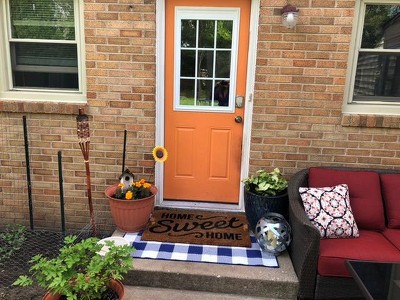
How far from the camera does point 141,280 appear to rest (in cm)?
251

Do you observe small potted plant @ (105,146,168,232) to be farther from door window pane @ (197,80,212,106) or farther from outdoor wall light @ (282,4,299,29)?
outdoor wall light @ (282,4,299,29)

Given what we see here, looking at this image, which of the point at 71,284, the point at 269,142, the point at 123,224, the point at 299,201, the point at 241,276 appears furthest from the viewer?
the point at 269,142

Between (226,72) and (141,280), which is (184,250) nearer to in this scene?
(141,280)

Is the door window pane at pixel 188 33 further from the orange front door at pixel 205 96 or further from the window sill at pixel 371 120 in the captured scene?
the window sill at pixel 371 120

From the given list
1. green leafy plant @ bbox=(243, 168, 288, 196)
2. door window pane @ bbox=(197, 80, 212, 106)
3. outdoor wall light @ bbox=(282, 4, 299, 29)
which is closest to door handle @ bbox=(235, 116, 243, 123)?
door window pane @ bbox=(197, 80, 212, 106)

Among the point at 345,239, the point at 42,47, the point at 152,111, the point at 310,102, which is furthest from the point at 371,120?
the point at 42,47

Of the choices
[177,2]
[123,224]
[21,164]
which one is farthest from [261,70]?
[21,164]

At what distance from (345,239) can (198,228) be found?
121 centimetres

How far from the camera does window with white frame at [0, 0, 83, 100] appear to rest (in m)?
3.13

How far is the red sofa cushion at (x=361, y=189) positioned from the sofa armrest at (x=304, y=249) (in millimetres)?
413

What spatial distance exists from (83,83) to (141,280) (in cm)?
184

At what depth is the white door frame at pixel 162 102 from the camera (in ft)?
10.0

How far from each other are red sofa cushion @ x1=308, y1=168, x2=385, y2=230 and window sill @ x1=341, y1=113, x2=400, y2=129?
1.42 feet

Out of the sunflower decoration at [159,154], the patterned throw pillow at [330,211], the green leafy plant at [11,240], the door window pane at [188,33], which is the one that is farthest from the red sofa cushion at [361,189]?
the green leafy plant at [11,240]
